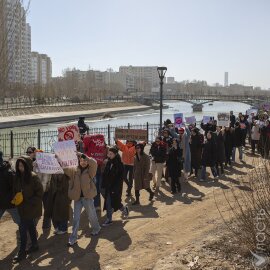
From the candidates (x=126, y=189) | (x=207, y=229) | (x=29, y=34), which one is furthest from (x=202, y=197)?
(x=29, y=34)

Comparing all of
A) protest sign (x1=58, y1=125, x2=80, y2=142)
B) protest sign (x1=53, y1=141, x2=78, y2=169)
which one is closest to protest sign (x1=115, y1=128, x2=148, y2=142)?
protest sign (x1=58, y1=125, x2=80, y2=142)

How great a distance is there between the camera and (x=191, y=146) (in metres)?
11.8

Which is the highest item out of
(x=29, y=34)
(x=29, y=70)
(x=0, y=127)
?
(x=29, y=34)

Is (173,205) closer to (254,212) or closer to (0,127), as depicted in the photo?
(254,212)

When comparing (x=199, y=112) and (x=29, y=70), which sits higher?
(x=29, y=70)

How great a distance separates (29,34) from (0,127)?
136185mm

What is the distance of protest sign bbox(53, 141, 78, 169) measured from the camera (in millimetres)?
6777

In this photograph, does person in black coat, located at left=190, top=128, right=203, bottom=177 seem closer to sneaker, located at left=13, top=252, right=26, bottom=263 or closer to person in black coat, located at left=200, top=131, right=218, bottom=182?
person in black coat, located at left=200, top=131, right=218, bottom=182

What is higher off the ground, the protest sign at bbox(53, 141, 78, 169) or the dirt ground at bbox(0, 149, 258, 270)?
the protest sign at bbox(53, 141, 78, 169)

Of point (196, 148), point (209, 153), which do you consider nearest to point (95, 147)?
point (209, 153)

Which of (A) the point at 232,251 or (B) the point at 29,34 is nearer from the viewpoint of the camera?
(A) the point at 232,251
